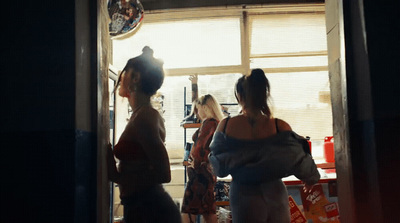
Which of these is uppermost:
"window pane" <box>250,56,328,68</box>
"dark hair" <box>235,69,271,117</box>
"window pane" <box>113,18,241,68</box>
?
Answer: "window pane" <box>113,18,241,68</box>

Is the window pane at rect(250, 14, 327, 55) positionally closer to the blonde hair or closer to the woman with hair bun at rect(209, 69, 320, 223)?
the blonde hair

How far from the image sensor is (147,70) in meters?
1.43

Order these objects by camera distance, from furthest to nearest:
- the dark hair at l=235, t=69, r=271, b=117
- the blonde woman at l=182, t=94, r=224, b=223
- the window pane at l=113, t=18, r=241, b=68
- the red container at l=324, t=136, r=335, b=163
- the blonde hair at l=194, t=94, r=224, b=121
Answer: the window pane at l=113, t=18, r=241, b=68 < the red container at l=324, t=136, r=335, b=163 < the blonde hair at l=194, t=94, r=224, b=121 < the blonde woman at l=182, t=94, r=224, b=223 < the dark hair at l=235, t=69, r=271, b=117

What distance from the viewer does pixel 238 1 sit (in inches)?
193

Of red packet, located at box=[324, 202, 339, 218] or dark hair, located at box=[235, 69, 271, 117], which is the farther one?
red packet, located at box=[324, 202, 339, 218]

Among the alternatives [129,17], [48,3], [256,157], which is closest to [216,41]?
[129,17]

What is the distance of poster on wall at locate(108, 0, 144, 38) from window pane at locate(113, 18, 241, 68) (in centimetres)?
301

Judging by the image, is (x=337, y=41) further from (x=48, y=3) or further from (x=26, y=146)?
(x=26, y=146)

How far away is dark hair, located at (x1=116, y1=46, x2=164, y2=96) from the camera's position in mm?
1428

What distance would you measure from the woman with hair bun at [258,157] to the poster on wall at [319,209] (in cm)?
161

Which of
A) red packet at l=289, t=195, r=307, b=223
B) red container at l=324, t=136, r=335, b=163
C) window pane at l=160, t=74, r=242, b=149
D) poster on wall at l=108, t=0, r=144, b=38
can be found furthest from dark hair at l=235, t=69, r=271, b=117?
window pane at l=160, t=74, r=242, b=149

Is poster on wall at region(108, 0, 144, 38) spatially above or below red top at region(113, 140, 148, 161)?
above

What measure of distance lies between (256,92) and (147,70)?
0.65 meters

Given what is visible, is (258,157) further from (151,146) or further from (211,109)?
(211,109)
